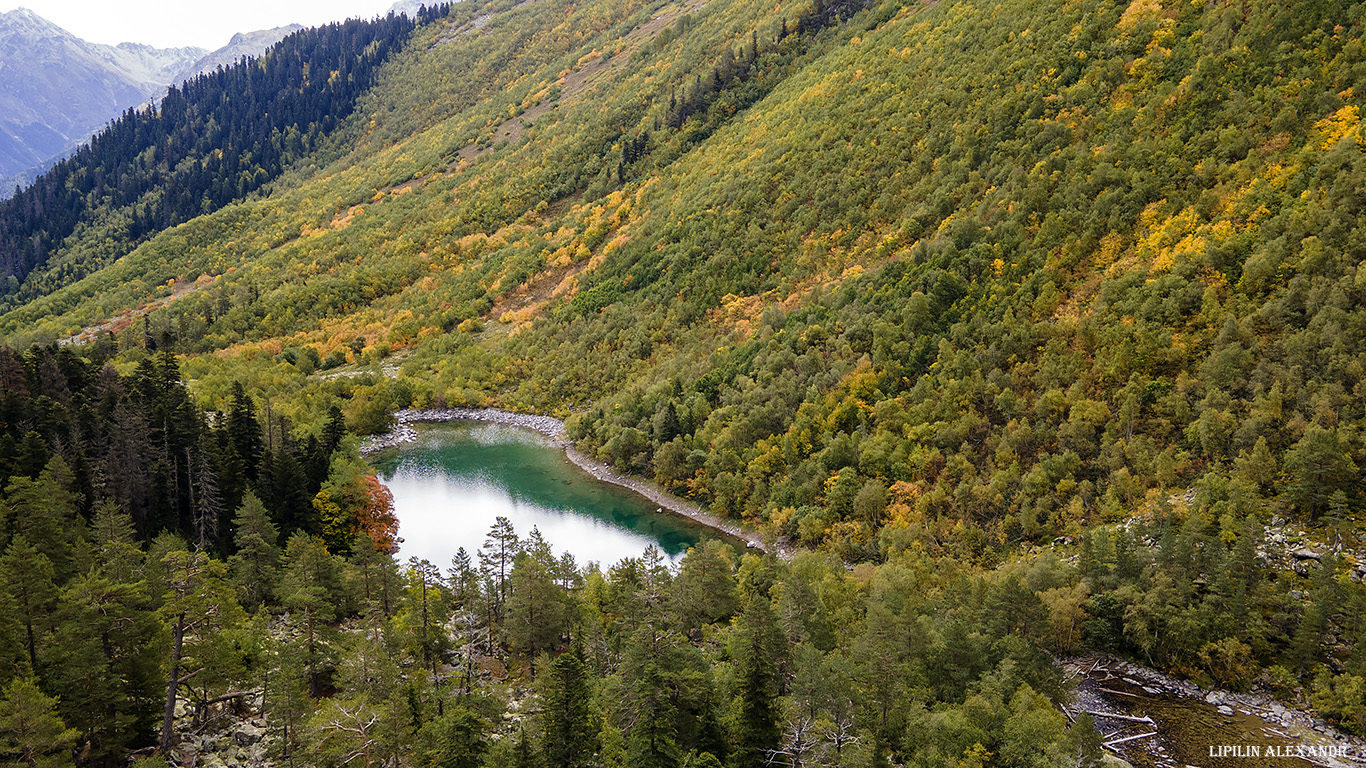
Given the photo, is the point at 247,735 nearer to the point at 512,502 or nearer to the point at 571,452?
the point at 512,502

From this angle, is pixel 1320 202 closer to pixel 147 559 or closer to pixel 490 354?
pixel 147 559

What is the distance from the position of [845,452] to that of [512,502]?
3567 centimetres

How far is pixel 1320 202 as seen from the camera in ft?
190

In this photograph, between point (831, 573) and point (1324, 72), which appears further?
point (1324, 72)

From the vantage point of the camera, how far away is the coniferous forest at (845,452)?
103ft

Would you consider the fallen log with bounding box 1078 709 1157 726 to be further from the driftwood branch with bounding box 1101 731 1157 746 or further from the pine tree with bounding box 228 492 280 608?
the pine tree with bounding box 228 492 280 608

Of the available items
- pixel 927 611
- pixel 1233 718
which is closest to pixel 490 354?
pixel 927 611

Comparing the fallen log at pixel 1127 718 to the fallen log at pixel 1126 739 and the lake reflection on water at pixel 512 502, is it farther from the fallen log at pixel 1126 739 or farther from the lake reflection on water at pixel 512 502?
the lake reflection on water at pixel 512 502

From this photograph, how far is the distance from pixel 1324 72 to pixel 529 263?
371ft

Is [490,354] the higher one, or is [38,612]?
[490,354]

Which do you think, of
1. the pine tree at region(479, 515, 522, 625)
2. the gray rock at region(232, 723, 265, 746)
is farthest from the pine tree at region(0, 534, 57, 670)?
the pine tree at region(479, 515, 522, 625)

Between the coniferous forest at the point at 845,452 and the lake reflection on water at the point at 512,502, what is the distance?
4.45m

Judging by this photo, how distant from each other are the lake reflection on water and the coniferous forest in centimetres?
445

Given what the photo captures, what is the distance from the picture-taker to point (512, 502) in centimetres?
8712
